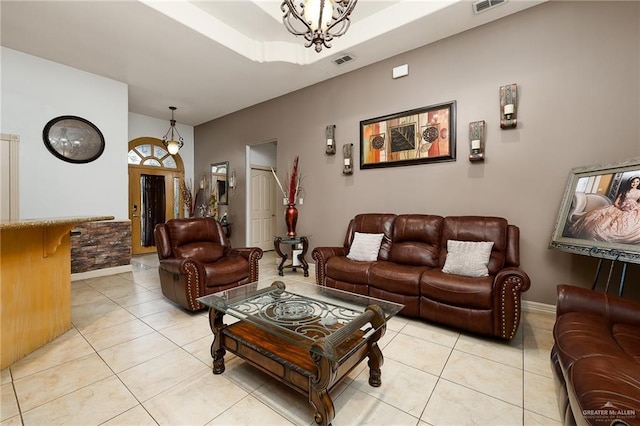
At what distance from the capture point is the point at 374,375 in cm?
172

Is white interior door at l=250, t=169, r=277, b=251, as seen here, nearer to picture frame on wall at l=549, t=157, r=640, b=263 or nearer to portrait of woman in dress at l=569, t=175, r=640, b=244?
picture frame on wall at l=549, t=157, r=640, b=263

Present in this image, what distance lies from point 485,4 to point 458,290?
2.89 meters

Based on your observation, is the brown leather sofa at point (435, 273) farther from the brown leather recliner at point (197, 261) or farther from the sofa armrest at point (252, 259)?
the brown leather recliner at point (197, 261)

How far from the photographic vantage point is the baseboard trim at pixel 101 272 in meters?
4.16

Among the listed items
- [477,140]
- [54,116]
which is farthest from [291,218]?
[54,116]

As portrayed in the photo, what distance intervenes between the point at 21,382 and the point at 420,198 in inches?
156

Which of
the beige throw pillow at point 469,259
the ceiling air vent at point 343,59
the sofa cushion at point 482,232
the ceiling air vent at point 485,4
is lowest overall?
the beige throw pillow at point 469,259

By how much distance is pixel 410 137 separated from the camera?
11.8ft

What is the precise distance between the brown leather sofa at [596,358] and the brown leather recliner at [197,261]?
2784mm

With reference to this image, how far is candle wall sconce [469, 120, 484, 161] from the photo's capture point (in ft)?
10.1

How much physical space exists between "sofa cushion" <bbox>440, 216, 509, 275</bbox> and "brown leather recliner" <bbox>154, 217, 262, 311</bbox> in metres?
2.25

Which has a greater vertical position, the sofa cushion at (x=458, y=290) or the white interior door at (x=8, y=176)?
the white interior door at (x=8, y=176)

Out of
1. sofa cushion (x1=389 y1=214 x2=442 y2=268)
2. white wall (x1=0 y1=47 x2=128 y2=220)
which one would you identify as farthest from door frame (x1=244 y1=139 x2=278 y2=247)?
sofa cushion (x1=389 y1=214 x2=442 y2=268)

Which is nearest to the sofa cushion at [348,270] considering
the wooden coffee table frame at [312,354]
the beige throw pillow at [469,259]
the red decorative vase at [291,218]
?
the beige throw pillow at [469,259]
